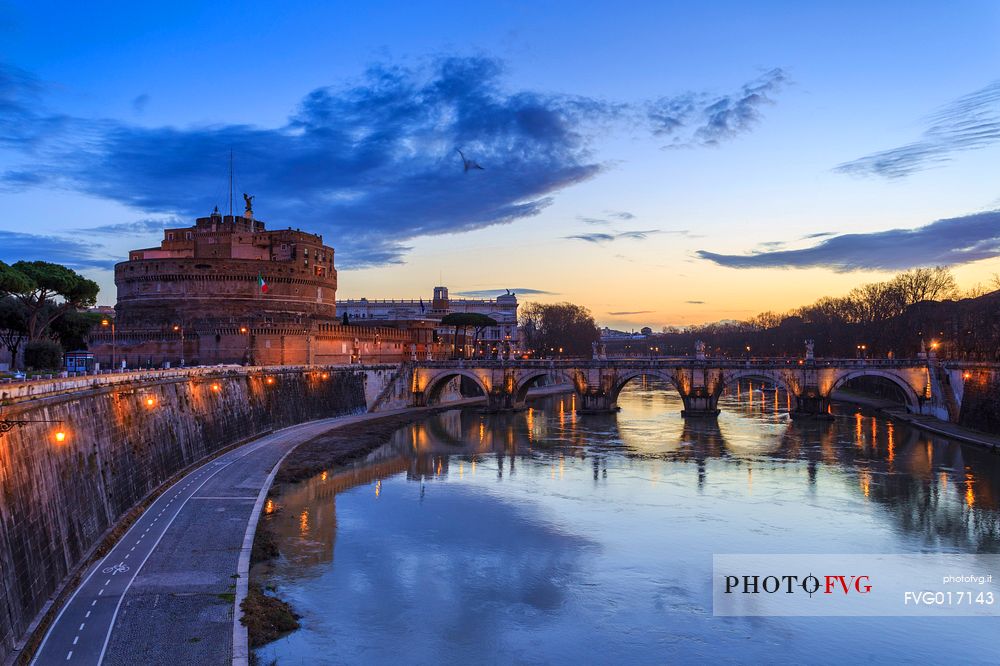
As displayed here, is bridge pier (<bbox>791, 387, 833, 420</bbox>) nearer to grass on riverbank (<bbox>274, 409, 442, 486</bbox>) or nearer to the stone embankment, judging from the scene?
grass on riverbank (<bbox>274, 409, 442, 486</bbox>)

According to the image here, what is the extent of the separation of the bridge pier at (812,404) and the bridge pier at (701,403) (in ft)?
19.1

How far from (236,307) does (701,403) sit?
3780 cm

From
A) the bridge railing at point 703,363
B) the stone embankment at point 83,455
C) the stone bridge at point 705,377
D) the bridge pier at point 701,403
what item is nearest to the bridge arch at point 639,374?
the stone bridge at point 705,377

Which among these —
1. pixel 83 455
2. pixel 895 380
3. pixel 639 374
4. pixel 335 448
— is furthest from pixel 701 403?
pixel 83 455

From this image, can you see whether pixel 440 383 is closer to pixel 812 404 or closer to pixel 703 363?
pixel 703 363

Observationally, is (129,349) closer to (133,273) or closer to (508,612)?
(133,273)

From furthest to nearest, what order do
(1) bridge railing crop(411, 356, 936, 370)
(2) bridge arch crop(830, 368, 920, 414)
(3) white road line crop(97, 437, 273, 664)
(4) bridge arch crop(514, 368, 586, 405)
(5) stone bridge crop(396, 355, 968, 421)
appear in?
(4) bridge arch crop(514, 368, 586, 405)
(1) bridge railing crop(411, 356, 936, 370)
(2) bridge arch crop(830, 368, 920, 414)
(5) stone bridge crop(396, 355, 968, 421)
(3) white road line crop(97, 437, 273, 664)

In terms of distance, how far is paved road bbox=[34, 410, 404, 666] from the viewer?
46.7 ft

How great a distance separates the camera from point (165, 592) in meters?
16.9

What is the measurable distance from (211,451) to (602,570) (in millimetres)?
20390

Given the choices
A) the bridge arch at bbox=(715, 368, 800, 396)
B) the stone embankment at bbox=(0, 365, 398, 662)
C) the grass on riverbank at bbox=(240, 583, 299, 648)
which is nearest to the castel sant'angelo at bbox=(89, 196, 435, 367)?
the stone embankment at bbox=(0, 365, 398, 662)

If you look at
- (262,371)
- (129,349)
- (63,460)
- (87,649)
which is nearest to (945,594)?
(87,649)

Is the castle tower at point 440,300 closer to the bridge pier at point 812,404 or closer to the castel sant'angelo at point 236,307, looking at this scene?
the castel sant'angelo at point 236,307

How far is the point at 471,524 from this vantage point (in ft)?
87.4
